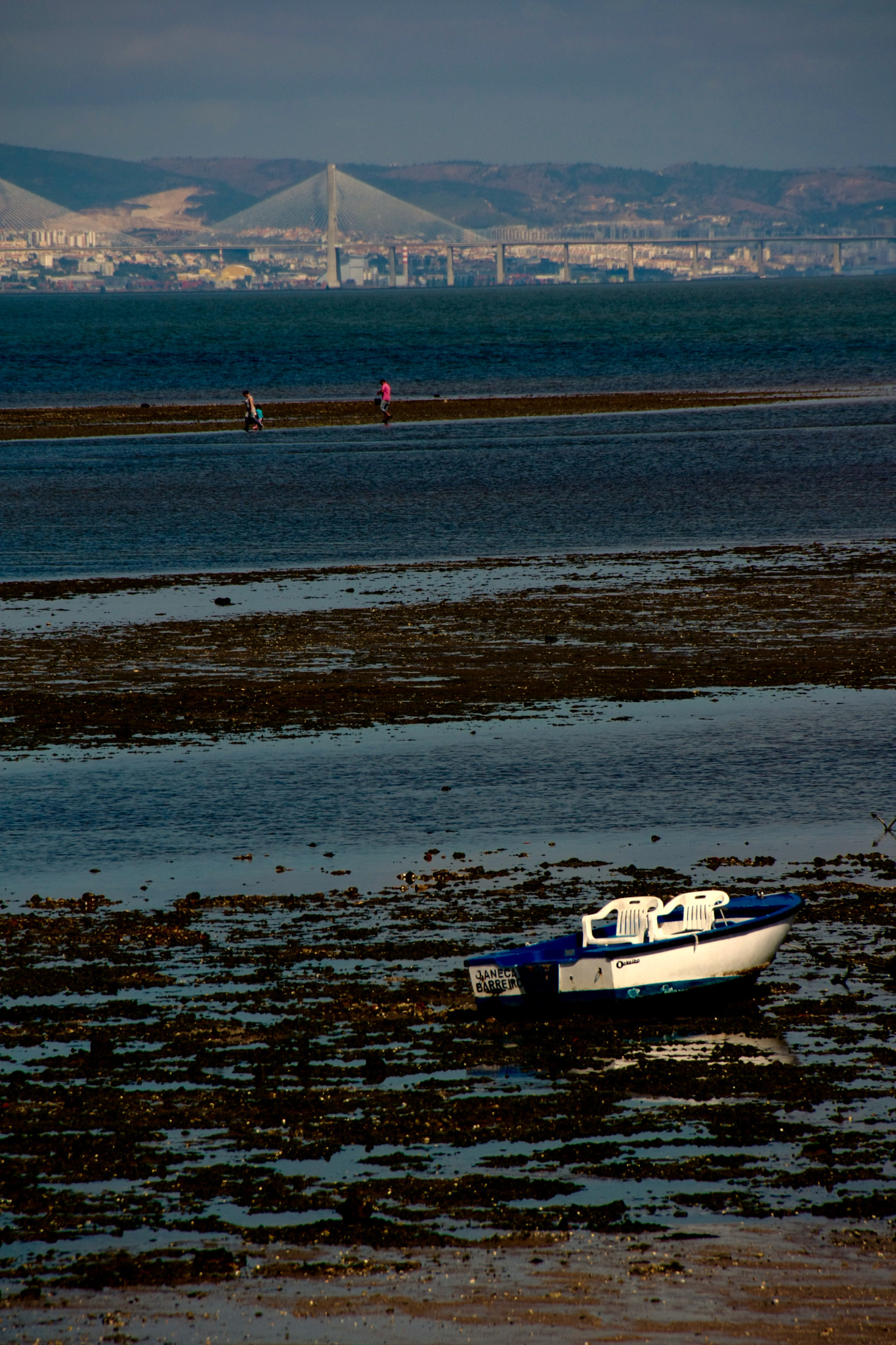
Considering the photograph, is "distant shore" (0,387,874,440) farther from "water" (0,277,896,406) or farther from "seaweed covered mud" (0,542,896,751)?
"seaweed covered mud" (0,542,896,751)

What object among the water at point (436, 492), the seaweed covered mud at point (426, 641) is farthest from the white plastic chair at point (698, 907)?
the water at point (436, 492)

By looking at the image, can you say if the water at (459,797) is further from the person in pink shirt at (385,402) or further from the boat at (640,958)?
the person in pink shirt at (385,402)

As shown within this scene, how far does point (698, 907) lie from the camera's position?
14.4 metres

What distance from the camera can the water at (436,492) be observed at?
40.0m

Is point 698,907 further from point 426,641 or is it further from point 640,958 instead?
point 426,641

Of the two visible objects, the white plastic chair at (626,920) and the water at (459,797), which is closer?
the white plastic chair at (626,920)

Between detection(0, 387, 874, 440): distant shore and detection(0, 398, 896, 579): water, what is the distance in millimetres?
4510

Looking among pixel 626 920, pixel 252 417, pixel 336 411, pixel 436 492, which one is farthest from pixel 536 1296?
pixel 336 411

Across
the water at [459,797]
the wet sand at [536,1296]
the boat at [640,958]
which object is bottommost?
the water at [459,797]

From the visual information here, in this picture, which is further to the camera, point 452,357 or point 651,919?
point 452,357

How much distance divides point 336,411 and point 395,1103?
225ft

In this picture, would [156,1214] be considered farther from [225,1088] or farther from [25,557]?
[25,557]

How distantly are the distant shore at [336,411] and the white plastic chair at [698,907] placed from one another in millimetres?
59272

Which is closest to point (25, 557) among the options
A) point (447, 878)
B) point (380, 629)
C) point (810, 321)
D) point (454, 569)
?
point (454, 569)
